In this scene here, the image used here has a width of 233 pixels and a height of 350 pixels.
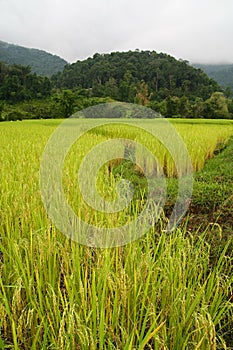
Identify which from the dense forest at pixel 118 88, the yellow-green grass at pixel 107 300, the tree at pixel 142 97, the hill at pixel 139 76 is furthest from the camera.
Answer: the hill at pixel 139 76

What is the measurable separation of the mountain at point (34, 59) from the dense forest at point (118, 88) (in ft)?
51.2

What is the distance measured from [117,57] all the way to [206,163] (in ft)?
120

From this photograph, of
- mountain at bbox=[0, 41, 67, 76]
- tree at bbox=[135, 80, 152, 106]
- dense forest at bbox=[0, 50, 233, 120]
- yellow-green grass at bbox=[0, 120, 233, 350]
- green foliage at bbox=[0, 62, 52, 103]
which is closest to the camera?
yellow-green grass at bbox=[0, 120, 233, 350]

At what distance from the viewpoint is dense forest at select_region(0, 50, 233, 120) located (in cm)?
2116

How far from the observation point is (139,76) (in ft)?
116

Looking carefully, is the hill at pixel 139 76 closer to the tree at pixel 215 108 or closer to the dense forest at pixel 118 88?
the dense forest at pixel 118 88

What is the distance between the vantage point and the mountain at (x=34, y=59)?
53181 mm

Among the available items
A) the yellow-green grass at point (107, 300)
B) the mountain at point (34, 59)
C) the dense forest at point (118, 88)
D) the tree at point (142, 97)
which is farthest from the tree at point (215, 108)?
the mountain at point (34, 59)

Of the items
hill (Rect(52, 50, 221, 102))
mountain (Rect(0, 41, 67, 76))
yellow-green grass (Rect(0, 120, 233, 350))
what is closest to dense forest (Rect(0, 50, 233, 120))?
hill (Rect(52, 50, 221, 102))

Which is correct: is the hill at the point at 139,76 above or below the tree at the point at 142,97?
above

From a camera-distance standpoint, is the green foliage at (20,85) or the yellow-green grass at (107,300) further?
the green foliage at (20,85)

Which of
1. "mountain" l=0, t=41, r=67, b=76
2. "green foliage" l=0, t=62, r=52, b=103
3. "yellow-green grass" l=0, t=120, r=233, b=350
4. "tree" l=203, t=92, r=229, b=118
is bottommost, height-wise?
"yellow-green grass" l=0, t=120, r=233, b=350

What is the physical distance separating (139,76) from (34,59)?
3153 centimetres

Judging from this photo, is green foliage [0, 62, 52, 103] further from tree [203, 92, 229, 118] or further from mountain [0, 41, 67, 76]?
mountain [0, 41, 67, 76]
